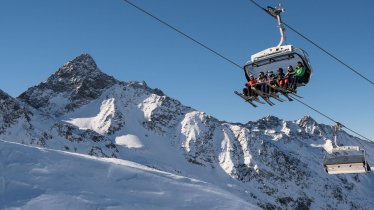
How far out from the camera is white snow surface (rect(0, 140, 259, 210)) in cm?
2539

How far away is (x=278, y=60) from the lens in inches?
902

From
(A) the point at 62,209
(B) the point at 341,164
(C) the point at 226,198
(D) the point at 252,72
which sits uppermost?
(D) the point at 252,72

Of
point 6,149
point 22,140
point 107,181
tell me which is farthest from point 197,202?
point 22,140

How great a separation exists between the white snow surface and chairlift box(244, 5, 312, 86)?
8.44m

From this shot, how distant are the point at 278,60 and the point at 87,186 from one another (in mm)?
12454

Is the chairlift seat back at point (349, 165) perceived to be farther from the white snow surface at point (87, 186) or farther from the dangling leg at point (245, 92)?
the white snow surface at point (87, 186)

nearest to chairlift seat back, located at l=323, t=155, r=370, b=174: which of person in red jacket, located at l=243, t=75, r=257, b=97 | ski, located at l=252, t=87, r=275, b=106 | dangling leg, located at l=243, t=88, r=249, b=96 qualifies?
ski, located at l=252, t=87, r=275, b=106

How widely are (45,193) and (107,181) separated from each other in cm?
452

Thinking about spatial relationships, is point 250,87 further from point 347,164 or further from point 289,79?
point 347,164

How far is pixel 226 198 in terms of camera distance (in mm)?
30062

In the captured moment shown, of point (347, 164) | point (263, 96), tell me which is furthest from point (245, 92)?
point (347, 164)

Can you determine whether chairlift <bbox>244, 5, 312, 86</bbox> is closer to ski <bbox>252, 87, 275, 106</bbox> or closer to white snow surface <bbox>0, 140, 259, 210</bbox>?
ski <bbox>252, 87, 275, 106</bbox>

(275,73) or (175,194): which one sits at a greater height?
(275,73)

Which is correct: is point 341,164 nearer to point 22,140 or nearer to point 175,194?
point 175,194
